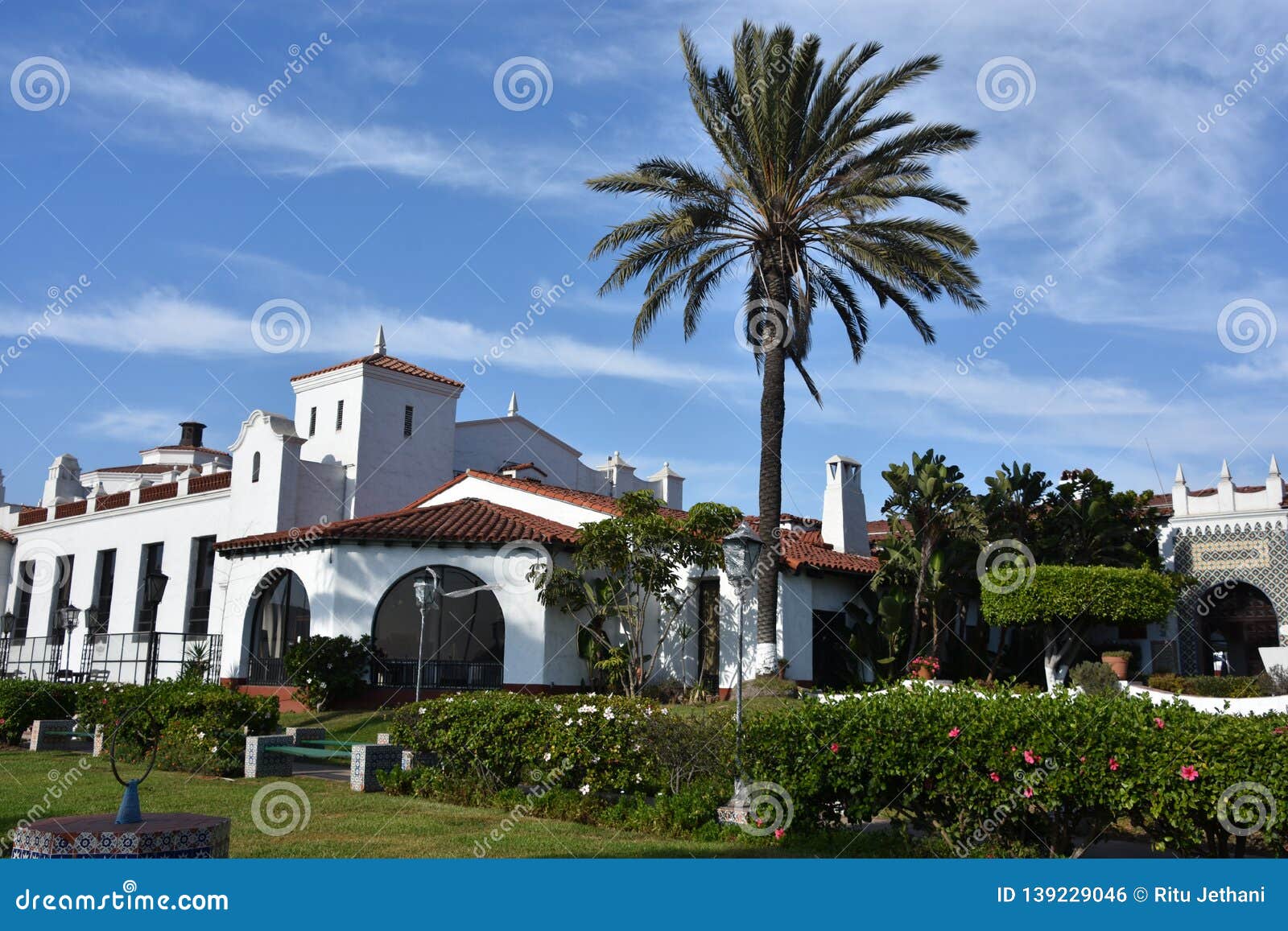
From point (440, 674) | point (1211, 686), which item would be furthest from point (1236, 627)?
point (440, 674)

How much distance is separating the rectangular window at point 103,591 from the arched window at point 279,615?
14.6 m

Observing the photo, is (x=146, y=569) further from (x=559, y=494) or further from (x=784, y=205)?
(x=784, y=205)

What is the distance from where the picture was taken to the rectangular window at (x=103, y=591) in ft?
126

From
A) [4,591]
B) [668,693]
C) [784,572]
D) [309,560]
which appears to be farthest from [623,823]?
[4,591]

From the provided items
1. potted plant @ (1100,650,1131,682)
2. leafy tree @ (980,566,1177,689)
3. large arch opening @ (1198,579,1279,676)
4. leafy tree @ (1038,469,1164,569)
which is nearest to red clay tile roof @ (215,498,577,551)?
leafy tree @ (980,566,1177,689)

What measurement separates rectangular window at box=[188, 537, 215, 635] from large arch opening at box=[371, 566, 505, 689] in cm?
1098

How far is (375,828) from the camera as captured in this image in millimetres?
10609

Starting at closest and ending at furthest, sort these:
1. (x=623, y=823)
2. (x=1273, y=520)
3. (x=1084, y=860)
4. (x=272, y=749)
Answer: (x=1084, y=860) → (x=623, y=823) → (x=272, y=749) → (x=1273, y=520)

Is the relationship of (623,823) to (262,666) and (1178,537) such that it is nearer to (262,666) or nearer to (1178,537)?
(262,666)

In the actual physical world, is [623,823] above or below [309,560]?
below

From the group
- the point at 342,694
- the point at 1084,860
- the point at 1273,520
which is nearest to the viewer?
the point at 1084,860

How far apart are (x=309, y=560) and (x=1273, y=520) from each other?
25197 millimetres

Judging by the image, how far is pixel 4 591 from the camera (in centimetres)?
4381
